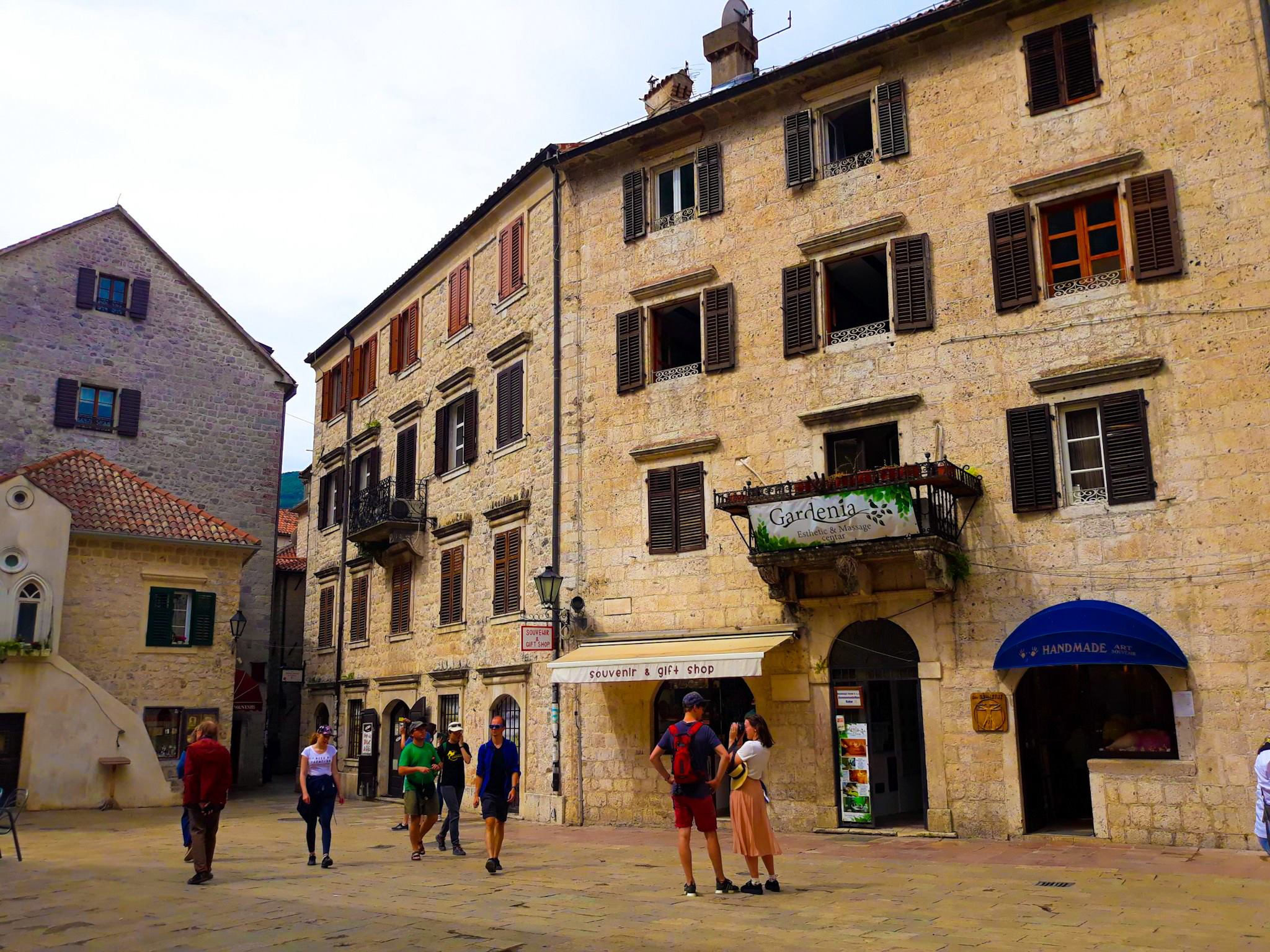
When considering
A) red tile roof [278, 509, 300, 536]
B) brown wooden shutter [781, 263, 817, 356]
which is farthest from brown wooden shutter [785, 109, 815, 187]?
red tile roof [278, 509, 300, 536]

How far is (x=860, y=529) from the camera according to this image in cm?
1599

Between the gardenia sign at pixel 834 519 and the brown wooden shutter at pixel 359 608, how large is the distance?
15.6m

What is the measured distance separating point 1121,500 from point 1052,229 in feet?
14.0

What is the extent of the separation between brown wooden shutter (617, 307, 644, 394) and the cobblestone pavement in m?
8.33

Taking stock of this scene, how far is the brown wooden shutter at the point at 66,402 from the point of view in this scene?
99.8 feet

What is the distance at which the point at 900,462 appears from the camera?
1719cm

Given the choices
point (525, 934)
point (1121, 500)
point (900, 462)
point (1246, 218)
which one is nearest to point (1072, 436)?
point (1121, 500)

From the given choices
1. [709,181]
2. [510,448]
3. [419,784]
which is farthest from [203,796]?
[709,181]

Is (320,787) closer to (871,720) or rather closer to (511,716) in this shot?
(871,720)

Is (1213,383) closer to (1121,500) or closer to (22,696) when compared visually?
(1121,500)

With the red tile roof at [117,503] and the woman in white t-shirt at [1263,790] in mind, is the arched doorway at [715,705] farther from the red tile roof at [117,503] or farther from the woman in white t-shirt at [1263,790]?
the red tile roof at [117,503]

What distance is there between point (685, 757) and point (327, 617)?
925 inches

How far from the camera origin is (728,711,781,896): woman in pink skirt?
1058 cm

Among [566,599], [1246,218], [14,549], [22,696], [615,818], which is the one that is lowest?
[615,818]
